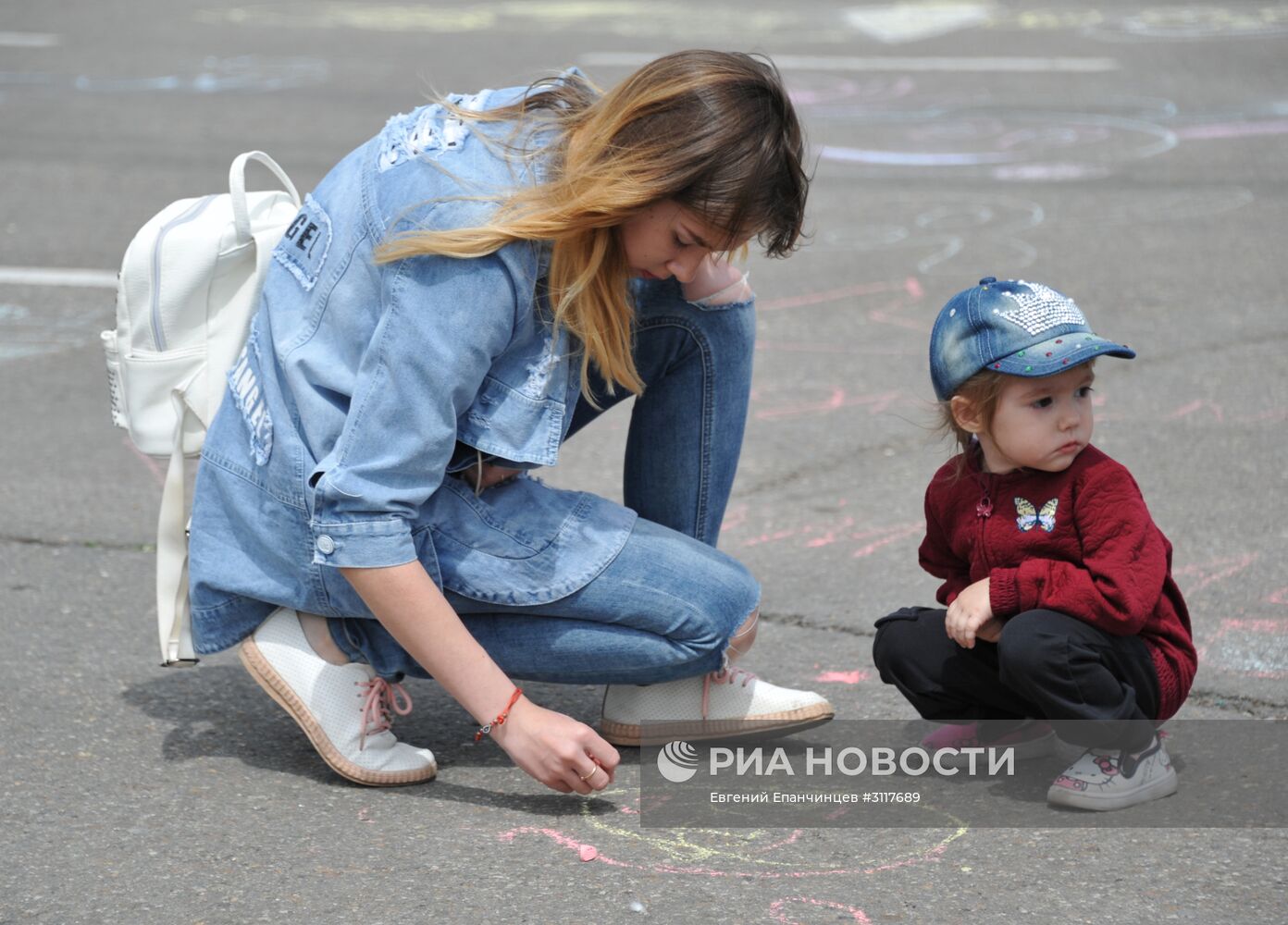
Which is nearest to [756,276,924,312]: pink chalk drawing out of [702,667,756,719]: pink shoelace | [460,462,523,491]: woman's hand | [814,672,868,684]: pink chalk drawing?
[814,672,868,684]: pink chalk drawing

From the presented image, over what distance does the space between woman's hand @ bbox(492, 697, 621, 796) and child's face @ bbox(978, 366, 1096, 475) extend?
29.1 inches

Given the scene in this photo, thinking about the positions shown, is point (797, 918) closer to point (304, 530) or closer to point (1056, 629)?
point (1056, 629)

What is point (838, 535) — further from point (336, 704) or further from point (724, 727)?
point (336, 704)

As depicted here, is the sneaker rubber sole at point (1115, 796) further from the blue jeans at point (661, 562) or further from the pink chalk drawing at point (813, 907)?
the blue jeans at point (661, 562)

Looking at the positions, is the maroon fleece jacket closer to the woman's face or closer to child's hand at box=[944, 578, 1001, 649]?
child's hand at box=[944, 578, 1001, 649]

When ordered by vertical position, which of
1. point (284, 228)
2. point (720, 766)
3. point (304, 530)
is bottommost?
point (720, 766)

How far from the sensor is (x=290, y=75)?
29.5 feet

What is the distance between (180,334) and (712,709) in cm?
106

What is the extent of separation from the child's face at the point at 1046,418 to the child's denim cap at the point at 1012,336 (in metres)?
0.04

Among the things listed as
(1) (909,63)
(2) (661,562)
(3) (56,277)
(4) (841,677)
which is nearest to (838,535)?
(4) (841,677)

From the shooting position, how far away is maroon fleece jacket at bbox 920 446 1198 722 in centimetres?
225

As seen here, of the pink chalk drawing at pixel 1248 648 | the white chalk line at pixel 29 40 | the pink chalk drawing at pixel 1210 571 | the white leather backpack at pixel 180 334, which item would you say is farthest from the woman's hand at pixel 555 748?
the white chalk line at pixel 29 40

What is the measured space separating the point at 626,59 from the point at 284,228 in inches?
272

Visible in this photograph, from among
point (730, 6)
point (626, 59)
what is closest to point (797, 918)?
point (626, 59)
